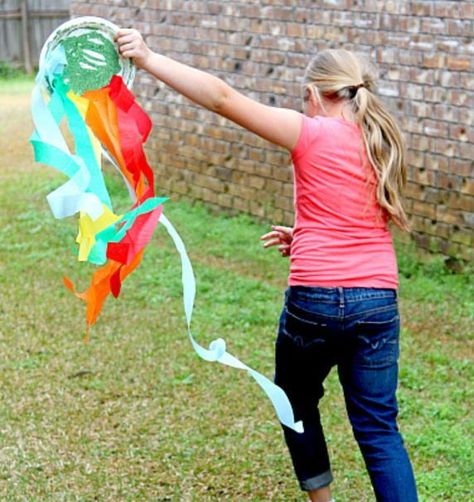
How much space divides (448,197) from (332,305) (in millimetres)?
4133

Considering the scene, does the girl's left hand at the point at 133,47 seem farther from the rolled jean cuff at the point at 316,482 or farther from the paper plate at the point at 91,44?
the rolled jean cuff at the point at 316,482

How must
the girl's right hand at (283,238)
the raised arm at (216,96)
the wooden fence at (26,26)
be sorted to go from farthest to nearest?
the wooden fence at (26,26), the girl's right hand at (283,238), the raised arm at (216,96)

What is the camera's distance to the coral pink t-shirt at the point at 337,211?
3465 mm

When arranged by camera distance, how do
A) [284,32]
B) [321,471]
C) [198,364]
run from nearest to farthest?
[321,471], [198,364], [284,32]

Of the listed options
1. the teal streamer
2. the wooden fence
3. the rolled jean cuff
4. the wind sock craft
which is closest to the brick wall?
the rolled jean cuff

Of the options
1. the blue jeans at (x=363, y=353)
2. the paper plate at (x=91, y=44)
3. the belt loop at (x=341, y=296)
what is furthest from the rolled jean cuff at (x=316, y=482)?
the paper plate at (x=91, y=44)

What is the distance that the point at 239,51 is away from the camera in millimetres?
9164

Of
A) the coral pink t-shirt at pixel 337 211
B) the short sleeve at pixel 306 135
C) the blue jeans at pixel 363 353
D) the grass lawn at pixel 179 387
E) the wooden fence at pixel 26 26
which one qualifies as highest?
the short sleeve at pixel 306 135

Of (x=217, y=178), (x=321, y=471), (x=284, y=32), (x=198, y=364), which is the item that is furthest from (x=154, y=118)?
(x=321, y=471)

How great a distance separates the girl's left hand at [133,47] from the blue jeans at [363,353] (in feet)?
2.67

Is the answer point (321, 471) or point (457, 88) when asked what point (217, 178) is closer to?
point (457, 88)

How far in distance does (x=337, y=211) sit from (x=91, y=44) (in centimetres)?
88

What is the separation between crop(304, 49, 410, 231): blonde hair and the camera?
11.5 feet

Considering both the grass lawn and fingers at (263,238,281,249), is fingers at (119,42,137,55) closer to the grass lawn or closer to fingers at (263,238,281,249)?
fingers at (263,238,281,249)
